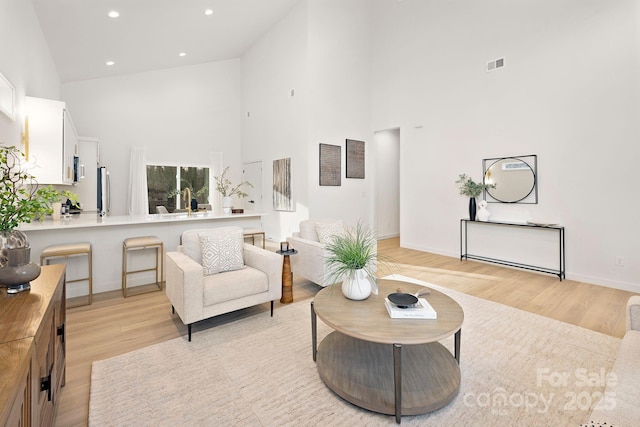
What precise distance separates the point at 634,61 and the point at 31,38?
7.39m

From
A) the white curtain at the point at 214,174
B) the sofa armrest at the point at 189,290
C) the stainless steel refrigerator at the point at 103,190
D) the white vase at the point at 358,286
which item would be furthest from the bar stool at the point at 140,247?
the white curtain at the point at 214,174

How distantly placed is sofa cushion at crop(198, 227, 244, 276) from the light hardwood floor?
51 cm

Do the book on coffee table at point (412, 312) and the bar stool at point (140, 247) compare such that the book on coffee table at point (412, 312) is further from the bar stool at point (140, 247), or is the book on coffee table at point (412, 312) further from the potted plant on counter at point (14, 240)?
the bar stool at point (140, 247)

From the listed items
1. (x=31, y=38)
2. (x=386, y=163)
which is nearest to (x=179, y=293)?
(x=31, y=38)

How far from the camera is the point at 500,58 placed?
4934mm

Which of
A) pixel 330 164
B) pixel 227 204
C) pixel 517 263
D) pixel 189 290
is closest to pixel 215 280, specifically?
pixel 189 290

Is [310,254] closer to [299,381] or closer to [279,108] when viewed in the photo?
[299,381]

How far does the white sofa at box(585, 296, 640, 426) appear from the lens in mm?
1142

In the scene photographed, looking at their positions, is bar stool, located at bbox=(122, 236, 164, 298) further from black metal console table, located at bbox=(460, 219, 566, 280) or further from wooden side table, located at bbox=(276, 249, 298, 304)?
black metal console table, located at bbox=(460, 219, 566, 280)

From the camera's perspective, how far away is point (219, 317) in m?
3.03

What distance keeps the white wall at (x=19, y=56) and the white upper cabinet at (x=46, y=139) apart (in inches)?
5.3

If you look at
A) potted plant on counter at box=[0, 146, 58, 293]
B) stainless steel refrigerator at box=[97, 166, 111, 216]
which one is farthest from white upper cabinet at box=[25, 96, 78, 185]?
potted plant on counter at box=[0, 146, 58, 293]

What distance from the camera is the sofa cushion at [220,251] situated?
9.60 feet

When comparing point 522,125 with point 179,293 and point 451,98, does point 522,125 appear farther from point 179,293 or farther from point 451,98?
point 179,293
